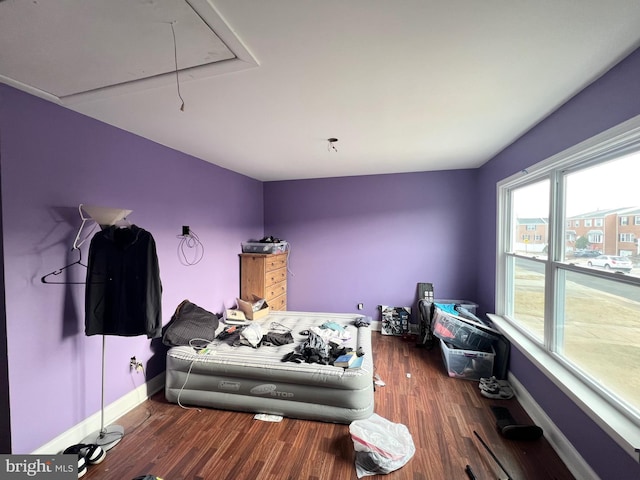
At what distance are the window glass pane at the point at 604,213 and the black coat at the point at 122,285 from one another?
294 centimetres

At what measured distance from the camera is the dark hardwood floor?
5.33ft

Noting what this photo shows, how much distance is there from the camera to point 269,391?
2.12 meters

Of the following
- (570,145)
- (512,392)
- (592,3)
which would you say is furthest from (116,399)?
(570,145)

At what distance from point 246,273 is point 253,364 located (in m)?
1.81

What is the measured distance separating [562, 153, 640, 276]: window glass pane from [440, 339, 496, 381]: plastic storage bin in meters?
1.36

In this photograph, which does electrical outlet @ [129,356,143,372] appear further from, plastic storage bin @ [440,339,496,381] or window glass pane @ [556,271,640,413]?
window glass pane @ [556,271,640,413]

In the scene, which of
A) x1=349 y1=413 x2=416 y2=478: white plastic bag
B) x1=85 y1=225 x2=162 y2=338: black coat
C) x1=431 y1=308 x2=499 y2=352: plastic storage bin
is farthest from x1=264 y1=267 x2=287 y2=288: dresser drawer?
x1=431 y1=308 x2=499 y2=352: plastic storage bin

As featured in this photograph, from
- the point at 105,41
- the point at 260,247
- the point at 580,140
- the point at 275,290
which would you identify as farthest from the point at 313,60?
the point at 275,290

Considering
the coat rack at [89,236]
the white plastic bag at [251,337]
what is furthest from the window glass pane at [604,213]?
the coat rack at [89,236]

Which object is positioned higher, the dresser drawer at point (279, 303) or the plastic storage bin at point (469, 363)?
the dresser drawer at point (279, 303)

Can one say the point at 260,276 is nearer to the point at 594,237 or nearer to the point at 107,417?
the point at 107,417

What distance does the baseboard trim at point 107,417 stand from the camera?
1729 millimetres

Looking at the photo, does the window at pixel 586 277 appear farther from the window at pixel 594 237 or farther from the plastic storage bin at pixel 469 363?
the plastic storage bin at pixel 469 363

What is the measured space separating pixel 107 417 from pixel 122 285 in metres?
1.16
